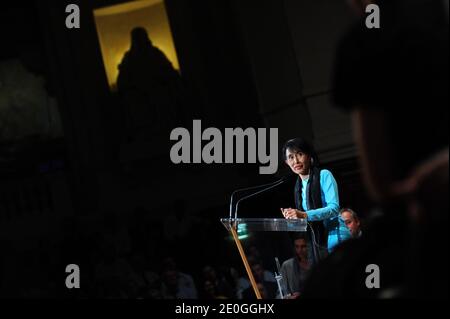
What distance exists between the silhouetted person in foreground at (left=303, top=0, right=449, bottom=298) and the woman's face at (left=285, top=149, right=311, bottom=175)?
3.08 m

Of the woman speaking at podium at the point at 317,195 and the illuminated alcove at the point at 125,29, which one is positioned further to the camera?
the illuminated alcove at the point at 125,29

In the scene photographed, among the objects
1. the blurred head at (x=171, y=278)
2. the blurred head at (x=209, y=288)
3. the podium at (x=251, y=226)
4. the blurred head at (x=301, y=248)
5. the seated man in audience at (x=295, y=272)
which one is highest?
the podium at (x=251, y=226)

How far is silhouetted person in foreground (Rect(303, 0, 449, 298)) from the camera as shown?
1672 millimetres

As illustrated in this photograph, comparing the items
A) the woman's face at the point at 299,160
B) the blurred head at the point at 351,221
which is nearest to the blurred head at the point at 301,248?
the woman's face at the point at 299,160

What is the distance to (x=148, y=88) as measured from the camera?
11008 millimetres

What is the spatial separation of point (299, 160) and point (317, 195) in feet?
0.60

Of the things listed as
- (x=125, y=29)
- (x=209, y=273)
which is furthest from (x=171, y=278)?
(x=125, y=29)

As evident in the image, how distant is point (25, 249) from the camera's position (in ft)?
33.3

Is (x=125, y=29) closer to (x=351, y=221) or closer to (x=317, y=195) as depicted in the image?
(x=351, y=221)

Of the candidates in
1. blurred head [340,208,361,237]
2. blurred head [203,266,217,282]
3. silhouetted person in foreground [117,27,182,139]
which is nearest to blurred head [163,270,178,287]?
blurred head [203,266,217,282]

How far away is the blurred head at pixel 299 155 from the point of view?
4.81 meters

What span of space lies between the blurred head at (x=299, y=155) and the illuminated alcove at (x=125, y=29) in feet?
20.7

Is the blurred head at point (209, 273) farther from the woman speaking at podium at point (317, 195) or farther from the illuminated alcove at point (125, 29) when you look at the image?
the illuminated alcove at point (125, 29)
